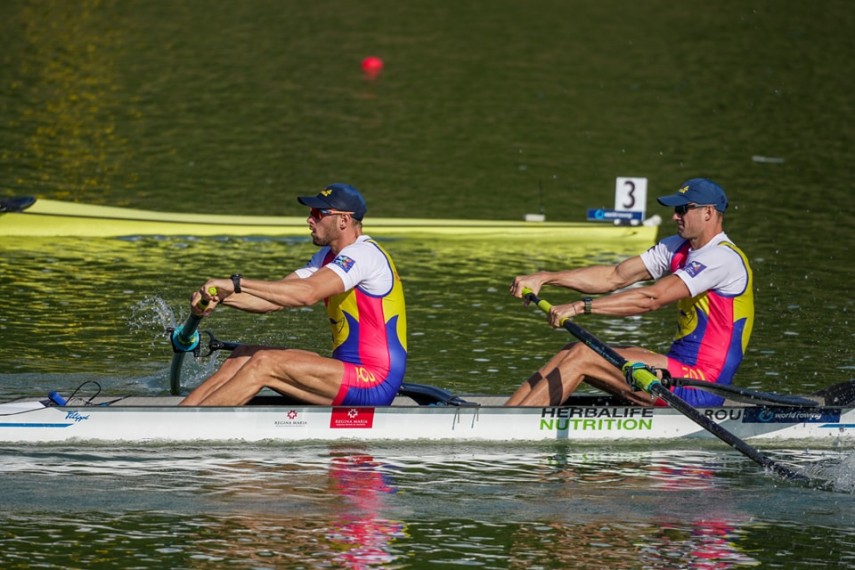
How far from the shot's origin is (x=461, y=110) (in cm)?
2762

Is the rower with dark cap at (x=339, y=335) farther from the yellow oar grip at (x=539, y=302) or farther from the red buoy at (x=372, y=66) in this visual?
the red buoy at (x=372, y=66)

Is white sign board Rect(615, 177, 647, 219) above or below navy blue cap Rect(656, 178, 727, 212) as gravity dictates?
above

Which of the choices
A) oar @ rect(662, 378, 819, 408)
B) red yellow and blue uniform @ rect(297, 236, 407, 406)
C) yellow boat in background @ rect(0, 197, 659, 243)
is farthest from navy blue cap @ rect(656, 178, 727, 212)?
yellow boat in background @ rect(0, 197, 659, 243)

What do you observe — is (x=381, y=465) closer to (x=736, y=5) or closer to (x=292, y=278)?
(x=292, y=278)

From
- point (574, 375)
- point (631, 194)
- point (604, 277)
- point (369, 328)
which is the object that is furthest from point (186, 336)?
point (631, 194)

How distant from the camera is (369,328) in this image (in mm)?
10562

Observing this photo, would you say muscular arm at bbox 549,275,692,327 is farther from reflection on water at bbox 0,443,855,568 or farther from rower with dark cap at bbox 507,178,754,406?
reflection on water at bbox 0,443,855,568

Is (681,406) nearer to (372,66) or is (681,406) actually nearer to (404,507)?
(404,507)

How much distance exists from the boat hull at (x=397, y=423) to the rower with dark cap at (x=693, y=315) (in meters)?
0.18

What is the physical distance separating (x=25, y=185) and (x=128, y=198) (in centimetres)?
148

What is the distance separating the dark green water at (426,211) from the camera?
30.1ft

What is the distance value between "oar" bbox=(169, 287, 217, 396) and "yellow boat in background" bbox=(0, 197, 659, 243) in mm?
6744

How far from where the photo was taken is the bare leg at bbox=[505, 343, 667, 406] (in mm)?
10828

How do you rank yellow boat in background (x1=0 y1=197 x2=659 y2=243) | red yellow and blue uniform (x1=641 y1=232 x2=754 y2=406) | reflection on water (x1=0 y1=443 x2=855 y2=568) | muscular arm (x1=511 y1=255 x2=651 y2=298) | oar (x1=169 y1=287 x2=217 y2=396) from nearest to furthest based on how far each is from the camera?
reflection on water (x1=0 y1=443 x2=855 y2=568)
red yellow and blue uniform (x1=641 y1=232 x2=754 y2=406)
oar (x1=169 y1=287 x2=217 y2=396)
muscular arm (x1=511 y1=255 x2=651 y2=298)
yellow boat in background (x1=0 y1=197 x2=659 y2=243)
